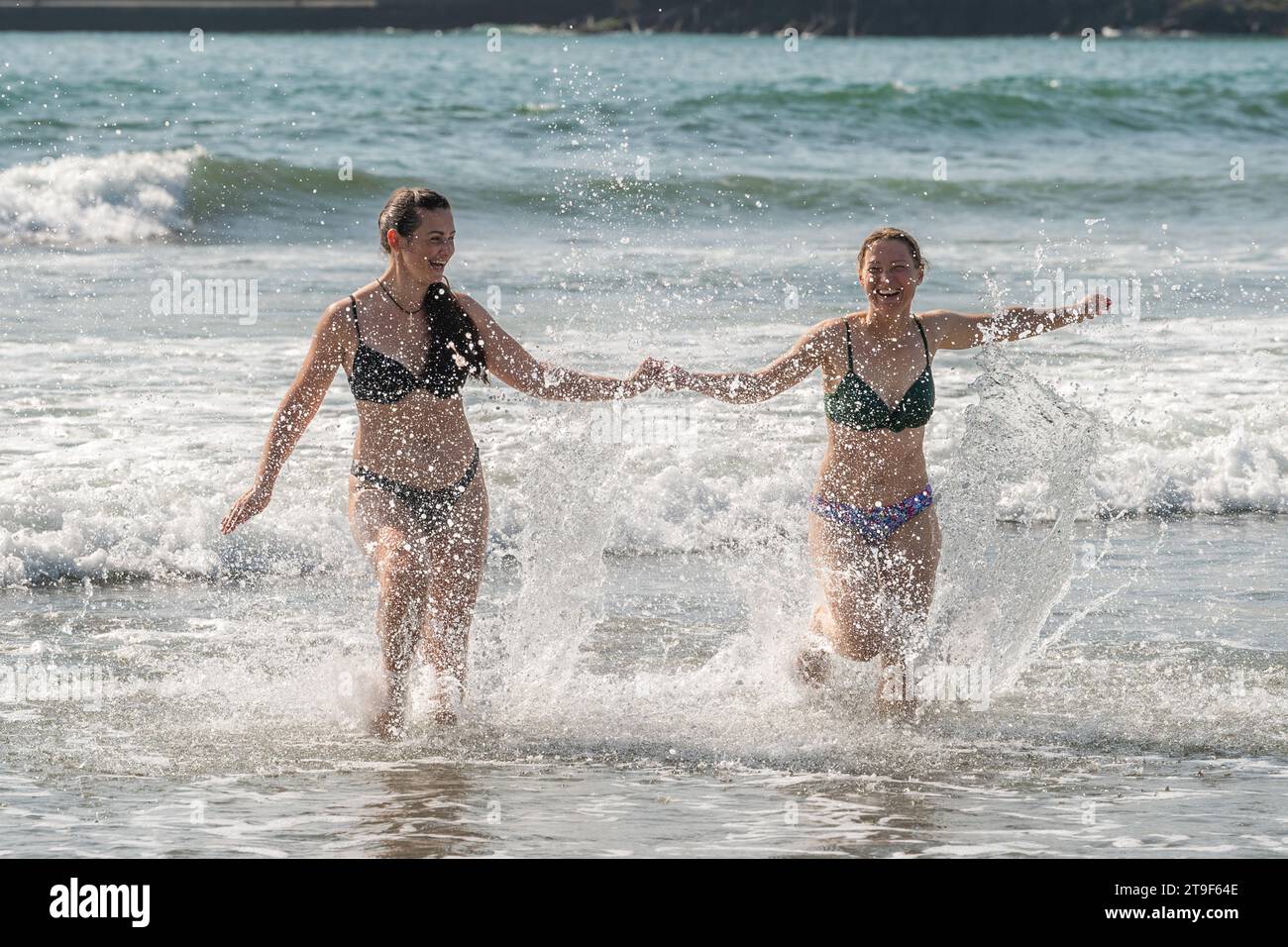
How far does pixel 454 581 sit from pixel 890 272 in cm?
175

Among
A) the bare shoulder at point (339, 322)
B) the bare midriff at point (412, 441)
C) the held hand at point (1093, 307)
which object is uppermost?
the held hand at point (1093, 307)

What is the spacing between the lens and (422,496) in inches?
225

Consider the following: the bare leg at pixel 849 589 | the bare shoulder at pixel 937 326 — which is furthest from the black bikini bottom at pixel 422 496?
the bare shoulder at pixel 937 326

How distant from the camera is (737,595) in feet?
26.2

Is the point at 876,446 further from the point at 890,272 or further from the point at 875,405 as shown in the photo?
the point at 890,272

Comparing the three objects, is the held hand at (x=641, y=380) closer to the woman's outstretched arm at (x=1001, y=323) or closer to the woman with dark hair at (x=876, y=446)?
the woman with dark hair at (x=876, y=446)

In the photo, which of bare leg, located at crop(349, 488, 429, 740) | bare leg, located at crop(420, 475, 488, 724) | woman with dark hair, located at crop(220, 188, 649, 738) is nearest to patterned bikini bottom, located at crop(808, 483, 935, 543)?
woman with dark hair, located at crop(220, 188, 649, 738)

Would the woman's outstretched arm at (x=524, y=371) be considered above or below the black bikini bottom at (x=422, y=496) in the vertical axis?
above

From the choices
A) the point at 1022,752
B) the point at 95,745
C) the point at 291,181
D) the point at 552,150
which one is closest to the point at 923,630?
the point at 1022,752

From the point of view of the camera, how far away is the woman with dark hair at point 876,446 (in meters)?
6.00

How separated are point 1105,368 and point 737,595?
4.85m

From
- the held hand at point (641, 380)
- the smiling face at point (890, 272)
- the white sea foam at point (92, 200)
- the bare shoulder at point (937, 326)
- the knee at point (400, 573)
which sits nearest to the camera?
the knee at point (400, 573)

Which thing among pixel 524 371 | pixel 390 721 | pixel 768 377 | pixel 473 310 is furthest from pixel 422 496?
pixel 768 377
